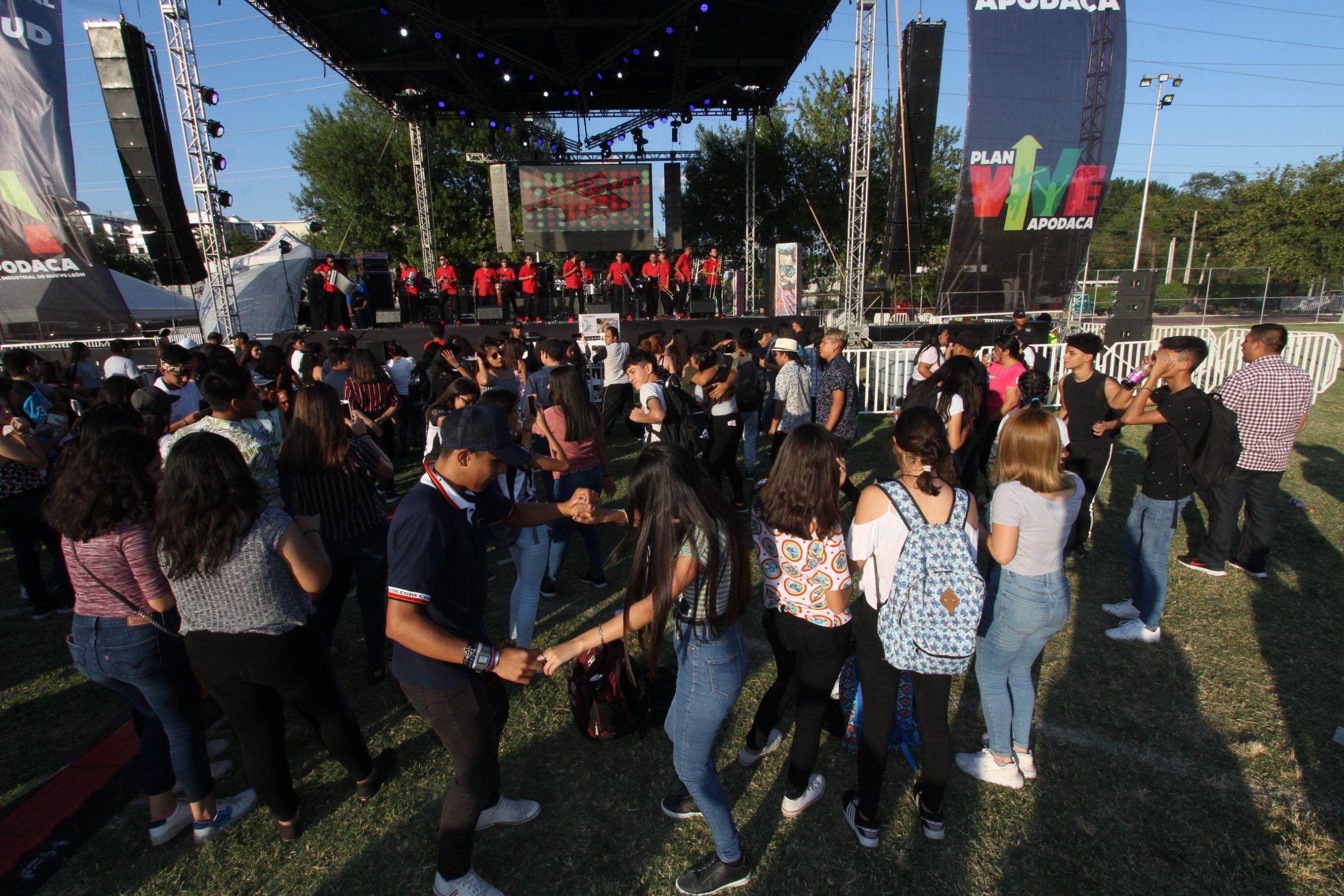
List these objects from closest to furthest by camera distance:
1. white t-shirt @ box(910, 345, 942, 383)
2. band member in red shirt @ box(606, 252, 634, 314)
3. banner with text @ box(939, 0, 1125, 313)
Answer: white t-shirt @ box(910, 345, 942, 383) < banner with text @ box(939, 0, 1125, 313) < band member in red shirt @ box(606, 252, 634, 314)

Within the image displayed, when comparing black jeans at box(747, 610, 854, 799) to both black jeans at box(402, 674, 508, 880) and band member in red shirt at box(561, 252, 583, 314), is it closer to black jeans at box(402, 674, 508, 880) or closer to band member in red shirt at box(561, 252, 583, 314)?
black jeans at box(402, 674, 508, 880)

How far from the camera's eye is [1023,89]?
38.2 ft

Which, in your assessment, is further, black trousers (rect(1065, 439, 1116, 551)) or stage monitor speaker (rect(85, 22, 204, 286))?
stage monitor speaker (rect(85, 22, 204, 286))

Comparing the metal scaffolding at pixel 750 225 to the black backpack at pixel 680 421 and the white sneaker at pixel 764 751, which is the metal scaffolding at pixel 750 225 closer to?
the black backpack at pixel 680 421

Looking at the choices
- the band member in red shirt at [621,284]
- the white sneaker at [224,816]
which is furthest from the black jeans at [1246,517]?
the band member in red shirt at [621,284]

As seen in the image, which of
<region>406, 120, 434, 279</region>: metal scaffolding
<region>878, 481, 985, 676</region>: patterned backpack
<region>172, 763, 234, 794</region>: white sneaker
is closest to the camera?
<region>878, 481, 985, 676</region>: patterned backpack

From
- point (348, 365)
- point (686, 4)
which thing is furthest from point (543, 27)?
point (348, 365)

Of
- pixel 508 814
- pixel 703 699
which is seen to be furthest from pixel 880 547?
pixel 508 814

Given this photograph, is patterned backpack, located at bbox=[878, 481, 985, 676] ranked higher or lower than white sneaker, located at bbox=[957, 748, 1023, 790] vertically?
higher

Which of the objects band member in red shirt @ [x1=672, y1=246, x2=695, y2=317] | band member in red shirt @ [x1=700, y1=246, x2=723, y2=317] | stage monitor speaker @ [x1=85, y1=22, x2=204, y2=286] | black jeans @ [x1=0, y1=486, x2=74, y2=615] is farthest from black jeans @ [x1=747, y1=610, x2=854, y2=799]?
band member in red shirt @ [x1=700, y1=246, x2=723, y2=317]

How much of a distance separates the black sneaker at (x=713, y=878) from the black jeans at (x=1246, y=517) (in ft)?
14.6

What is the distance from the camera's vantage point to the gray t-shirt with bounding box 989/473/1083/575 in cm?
244

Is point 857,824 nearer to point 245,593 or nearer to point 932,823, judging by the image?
point 932,823

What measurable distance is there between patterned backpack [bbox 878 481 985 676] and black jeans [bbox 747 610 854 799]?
9.9 inches
